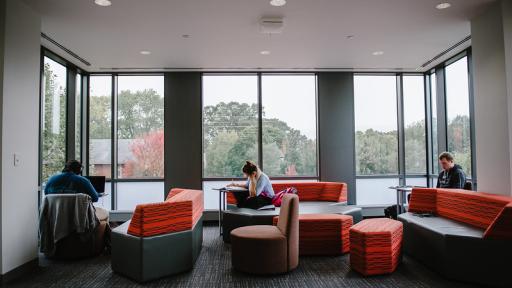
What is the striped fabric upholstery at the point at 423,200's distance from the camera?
5109mm

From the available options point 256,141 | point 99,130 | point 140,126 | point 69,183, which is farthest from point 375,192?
point 99,130

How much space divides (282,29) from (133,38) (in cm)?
237

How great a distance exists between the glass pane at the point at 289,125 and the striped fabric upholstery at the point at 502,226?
4.37 m

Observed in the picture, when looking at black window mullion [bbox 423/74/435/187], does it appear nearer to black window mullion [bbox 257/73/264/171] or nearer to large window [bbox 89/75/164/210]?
black window mullion [bbox 257/73/264/171]

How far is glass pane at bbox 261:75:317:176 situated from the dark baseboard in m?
4.61

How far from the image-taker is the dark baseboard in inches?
154

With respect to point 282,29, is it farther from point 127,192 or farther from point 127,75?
point 127,192

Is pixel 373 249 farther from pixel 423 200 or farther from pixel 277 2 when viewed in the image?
pixel 277 2

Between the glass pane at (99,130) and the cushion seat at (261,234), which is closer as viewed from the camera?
the cushion seat at (261,234)

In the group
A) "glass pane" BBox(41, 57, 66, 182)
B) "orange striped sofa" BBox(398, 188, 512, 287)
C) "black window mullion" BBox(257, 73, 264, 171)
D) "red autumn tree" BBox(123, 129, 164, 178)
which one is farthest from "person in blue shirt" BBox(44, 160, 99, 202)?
"orange striped sofa" BBox(398, 188, 512, 287)

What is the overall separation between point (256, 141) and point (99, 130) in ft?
11.4

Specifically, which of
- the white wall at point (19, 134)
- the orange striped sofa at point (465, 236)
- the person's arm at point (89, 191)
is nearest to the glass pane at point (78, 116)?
the person's arm at point (89, 191)

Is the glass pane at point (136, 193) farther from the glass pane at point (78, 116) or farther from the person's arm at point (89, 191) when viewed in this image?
the person's arm at point (89, 191)

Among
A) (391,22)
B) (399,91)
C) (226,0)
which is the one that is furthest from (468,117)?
(226,0)
